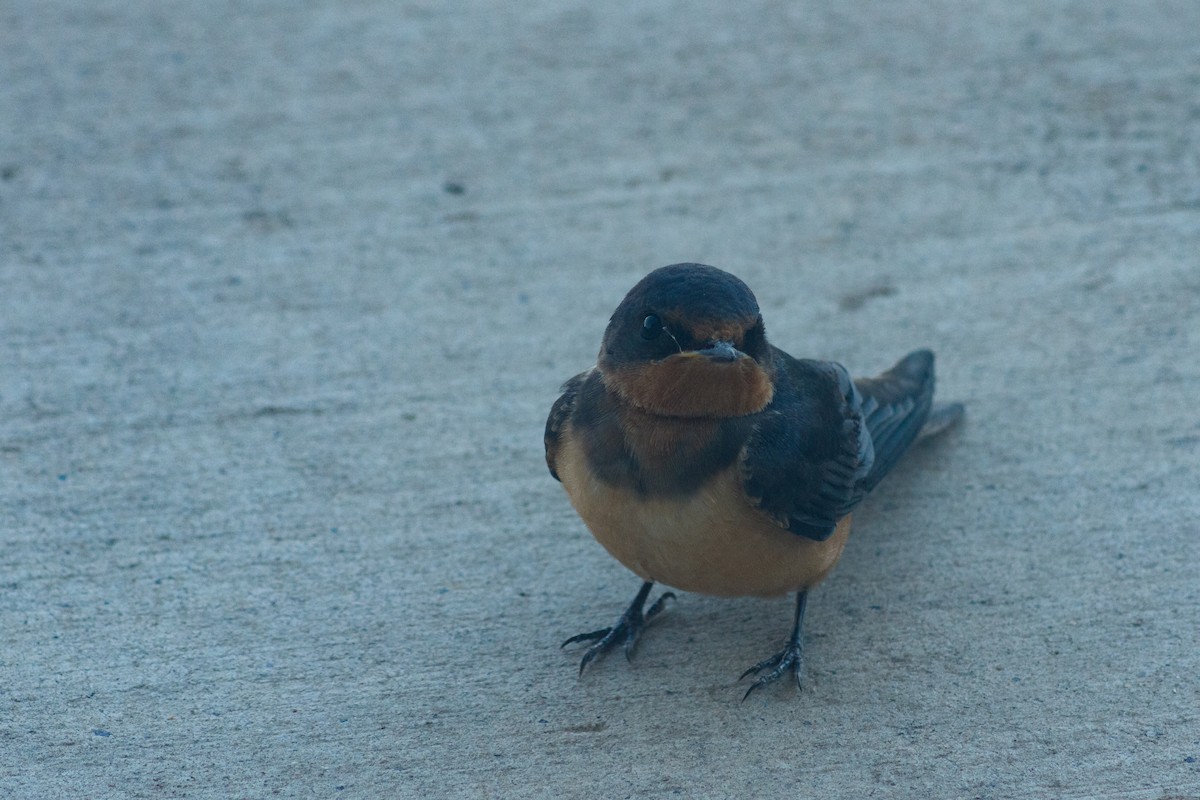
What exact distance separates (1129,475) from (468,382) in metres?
2.40

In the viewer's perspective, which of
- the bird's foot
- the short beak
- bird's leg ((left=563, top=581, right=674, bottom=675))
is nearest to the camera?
the short beak

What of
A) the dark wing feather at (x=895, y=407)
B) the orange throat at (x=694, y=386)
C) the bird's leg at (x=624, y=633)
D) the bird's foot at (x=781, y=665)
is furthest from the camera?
the dark wing feather at (x=895, y=407)

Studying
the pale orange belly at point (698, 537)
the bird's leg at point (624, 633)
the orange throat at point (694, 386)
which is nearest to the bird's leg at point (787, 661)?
the pale orange belly at point (698, 537)

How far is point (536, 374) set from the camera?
4.82 meters

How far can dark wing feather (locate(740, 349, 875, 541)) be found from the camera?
3328mm

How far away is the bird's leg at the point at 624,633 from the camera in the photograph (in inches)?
144

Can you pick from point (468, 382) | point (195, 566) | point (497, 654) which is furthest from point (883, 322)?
point (195, 566)

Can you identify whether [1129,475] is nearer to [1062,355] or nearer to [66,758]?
[1062,355]

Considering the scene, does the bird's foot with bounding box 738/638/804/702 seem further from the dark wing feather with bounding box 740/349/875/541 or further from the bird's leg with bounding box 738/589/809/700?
the dark wing feather with bounding box 740/349/875/541

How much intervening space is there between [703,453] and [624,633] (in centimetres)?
73

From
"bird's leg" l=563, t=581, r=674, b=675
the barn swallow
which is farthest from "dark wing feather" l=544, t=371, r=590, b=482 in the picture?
"bird's leg" l=563, t=581, r=674, b=675

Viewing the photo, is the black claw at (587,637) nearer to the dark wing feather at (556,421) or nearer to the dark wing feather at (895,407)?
the dark wing feather at (556,421)

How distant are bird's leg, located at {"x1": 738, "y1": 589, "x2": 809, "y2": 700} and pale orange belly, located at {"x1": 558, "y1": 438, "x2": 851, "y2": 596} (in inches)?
9.3

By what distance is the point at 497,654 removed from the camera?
3688 millimetres
